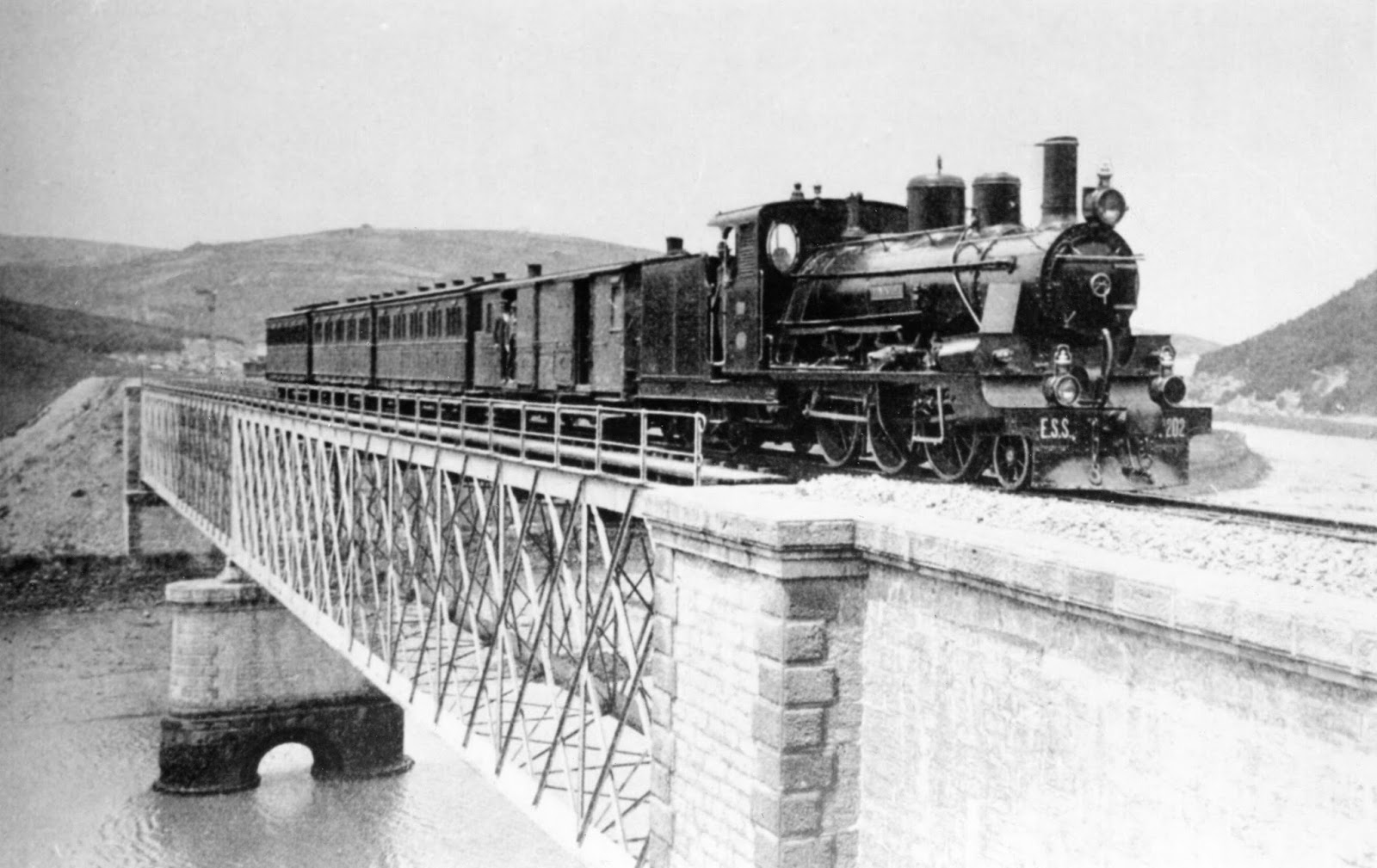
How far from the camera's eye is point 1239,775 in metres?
4.97

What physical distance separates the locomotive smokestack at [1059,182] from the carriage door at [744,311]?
3833 millimetres

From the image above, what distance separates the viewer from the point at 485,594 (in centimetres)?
1496

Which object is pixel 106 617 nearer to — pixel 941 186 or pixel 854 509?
pixel 941 186

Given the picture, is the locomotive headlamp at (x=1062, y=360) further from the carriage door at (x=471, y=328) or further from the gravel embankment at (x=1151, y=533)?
the carriage door at (x=471, y=328)

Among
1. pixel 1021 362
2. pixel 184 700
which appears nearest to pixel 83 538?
pixel 184 700

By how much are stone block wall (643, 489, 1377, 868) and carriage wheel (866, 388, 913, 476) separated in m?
4.39

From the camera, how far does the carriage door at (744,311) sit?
50.0 feet

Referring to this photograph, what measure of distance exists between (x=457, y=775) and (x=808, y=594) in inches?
923

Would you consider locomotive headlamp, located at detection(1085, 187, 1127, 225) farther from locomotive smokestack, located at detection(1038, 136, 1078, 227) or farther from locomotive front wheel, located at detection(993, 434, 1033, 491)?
locomotive front wheel, located at detection(993, 434, 1033, 491)

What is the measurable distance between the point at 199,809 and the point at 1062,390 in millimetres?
21861

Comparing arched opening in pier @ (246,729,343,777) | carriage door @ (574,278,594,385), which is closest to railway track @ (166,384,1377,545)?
carriage door @ (574,278,594,385)

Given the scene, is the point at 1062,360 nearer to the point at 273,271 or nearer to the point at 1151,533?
the point at 1151,533

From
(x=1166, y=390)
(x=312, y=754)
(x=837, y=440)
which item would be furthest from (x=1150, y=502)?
(x=312, y=754)

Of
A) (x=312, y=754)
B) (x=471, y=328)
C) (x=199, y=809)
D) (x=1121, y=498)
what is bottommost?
(x=199, y=809)
